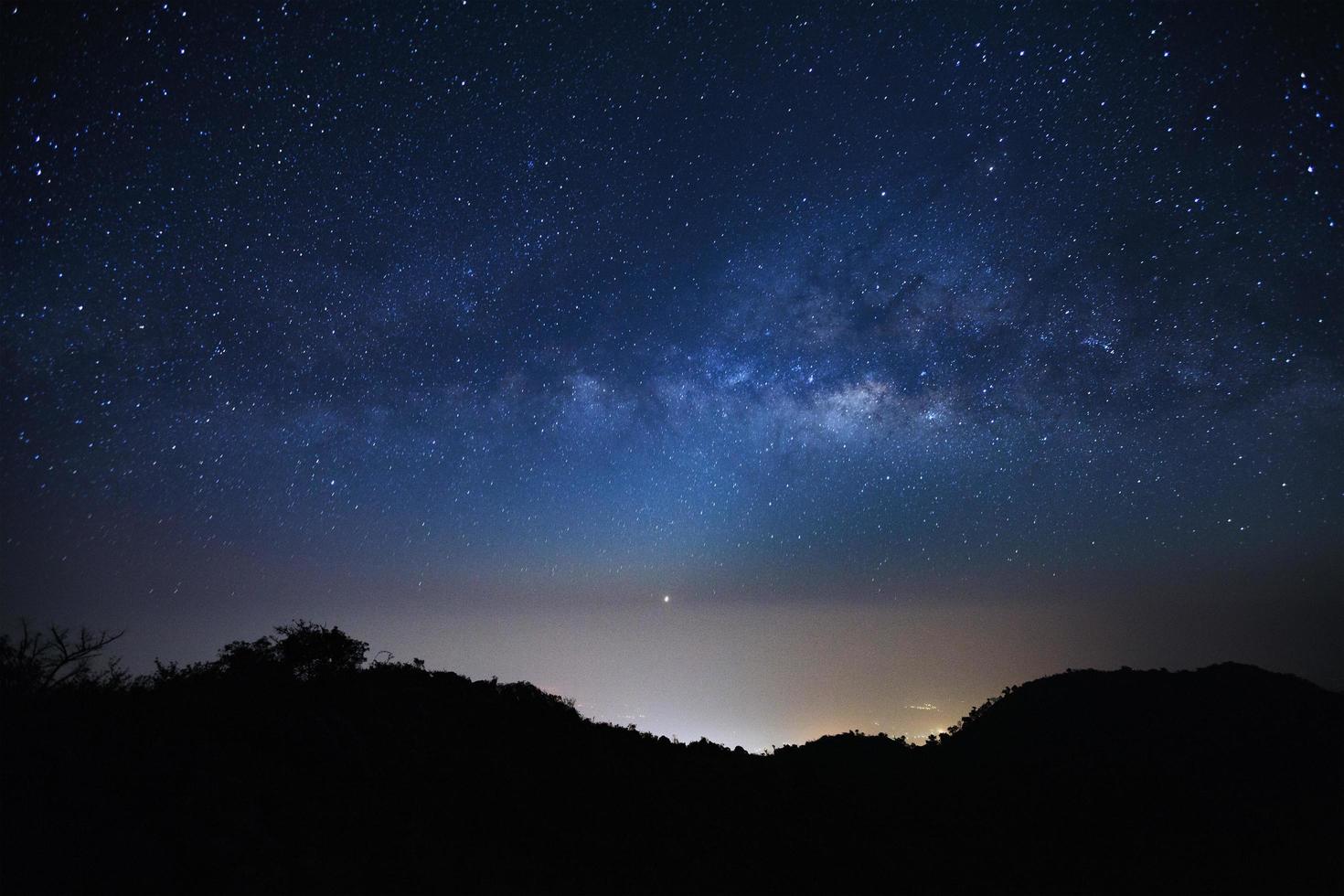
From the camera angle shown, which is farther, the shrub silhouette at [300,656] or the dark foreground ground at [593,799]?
the shrub silhouette at [300,656]

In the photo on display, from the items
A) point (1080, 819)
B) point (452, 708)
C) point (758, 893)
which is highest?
point (452, 708)

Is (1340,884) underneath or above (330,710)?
underneath

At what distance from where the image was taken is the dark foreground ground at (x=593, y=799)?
26.9 ft

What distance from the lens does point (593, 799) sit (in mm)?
11227

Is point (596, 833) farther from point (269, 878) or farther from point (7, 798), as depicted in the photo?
point (7, 798)

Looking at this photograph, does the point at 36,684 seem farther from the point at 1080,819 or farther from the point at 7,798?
the point at 1080,819

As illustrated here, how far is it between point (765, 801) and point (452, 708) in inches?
323

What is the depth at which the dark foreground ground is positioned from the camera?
8211 millimetres

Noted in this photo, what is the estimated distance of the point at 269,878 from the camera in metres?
7.80

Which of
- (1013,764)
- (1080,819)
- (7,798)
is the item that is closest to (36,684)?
Result: (7,798)

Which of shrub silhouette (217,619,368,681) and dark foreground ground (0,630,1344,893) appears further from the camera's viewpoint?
shrub silhouette (217,619,368,681)

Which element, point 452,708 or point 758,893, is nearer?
point 758,893

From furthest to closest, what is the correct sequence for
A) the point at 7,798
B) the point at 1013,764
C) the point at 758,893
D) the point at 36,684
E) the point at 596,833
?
the point at 1013,764, the point at 36,684, the point at 596,833, the point at 758,893, the point at 7,798

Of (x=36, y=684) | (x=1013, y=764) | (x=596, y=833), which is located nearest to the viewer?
(x=596, y=833)
